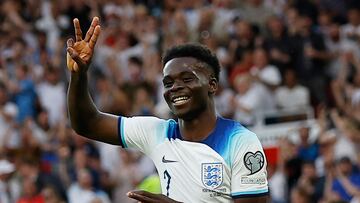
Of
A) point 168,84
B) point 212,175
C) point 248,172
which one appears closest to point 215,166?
point 212,175

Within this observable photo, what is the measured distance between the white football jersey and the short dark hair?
33cm

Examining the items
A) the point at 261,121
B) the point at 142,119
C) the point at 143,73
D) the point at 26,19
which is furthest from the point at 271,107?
the point at 142,119

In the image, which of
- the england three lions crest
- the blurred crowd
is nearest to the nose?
the england three lions crest

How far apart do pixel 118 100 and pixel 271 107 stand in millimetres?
2249

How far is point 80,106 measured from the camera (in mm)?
6121

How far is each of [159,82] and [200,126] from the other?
959cm

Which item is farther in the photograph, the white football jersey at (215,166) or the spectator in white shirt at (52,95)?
the spectator in white shirt at (52,95)

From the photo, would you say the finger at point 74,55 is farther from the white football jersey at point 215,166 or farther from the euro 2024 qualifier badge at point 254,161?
the euro 2024 qualifier badge at point 254,161

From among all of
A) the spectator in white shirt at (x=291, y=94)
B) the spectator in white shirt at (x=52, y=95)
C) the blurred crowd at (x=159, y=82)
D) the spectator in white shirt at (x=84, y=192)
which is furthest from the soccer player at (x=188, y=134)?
the spectator in white shirt at (x=52, y=95)

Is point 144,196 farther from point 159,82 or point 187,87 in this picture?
point 159,82

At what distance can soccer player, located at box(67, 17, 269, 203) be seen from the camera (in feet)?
19.1

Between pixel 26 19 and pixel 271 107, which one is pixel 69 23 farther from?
pixel 271 107

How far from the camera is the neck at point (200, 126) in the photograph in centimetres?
603

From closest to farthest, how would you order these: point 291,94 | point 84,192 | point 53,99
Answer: point 84,192
point 291,94
point 53,99
